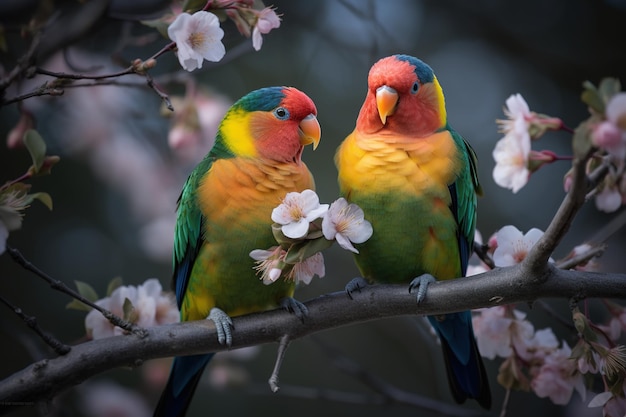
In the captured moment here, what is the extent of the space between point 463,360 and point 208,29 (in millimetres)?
1448

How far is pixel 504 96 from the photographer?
4629 millimetres

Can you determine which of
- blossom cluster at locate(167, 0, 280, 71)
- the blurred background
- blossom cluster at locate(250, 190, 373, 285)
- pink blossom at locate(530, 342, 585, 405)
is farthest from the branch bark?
the blurred background

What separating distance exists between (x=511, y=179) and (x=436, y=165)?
0.62 meters

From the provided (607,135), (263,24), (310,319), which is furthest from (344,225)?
(607,135)

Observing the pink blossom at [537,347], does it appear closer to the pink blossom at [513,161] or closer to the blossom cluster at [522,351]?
the blossom cluster at [522,351]

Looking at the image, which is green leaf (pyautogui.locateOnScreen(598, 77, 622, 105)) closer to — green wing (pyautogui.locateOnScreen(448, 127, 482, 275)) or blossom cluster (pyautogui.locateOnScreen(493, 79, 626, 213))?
blossom cluster (pyautogui.locateOnScreen(493, 79, 626, 213))

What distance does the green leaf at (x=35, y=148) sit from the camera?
1.61 meters

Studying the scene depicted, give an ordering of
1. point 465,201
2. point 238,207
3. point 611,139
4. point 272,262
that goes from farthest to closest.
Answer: point 465,201 → point 238,207 → point 272,262 → point 611,139

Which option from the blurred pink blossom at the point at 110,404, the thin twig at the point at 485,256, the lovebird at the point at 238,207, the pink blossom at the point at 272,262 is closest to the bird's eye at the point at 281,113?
the lovebird at the point at 238,207

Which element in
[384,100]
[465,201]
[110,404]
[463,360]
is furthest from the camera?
[110,404]

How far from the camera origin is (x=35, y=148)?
1.61 m

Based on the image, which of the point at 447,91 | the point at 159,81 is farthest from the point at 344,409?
the point at 159,81

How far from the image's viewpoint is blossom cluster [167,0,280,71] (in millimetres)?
1682

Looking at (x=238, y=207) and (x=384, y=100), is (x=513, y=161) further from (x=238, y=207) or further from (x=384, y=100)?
(x=238, y=207)
